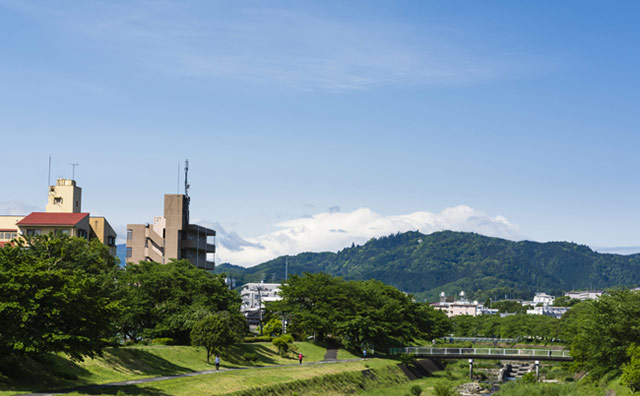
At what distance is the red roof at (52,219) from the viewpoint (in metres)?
104

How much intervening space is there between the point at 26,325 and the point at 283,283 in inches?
3062

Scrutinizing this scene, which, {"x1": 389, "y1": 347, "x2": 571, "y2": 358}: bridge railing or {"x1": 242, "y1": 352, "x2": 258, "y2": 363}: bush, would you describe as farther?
{"x1": 389, "y1": 347, "x2": 571, "y2": 358}: bridge railing

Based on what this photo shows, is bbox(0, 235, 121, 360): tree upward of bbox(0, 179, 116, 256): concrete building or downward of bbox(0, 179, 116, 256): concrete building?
downward

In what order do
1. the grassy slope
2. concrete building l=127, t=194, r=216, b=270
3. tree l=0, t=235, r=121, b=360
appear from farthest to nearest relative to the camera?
concrete building l=127, t=194, r=216, b=270 < the grassy slope < tree l=0, t=235, r=121, b=360

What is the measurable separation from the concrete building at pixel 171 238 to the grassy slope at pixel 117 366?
134 ft

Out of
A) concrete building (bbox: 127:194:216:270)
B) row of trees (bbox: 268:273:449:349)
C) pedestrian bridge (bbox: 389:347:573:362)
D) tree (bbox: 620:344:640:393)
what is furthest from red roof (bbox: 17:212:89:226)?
tree (bbox: 620:344:640:393)

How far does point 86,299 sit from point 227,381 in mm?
18481

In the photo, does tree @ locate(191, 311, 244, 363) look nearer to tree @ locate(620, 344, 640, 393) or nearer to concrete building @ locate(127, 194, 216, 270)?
tree @ locate(620, 344, 640, 393)

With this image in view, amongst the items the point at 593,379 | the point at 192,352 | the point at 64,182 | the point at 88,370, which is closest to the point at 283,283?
the point at 64,182

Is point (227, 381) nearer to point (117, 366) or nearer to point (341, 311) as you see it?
point (117, 366)

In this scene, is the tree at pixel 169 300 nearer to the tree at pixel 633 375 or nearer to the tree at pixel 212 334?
the tree at pixel 212 334

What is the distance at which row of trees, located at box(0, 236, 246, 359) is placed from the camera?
4272 centimetres

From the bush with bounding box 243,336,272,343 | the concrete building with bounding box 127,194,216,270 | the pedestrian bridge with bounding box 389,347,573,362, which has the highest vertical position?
the concrete building with bounding box 127,194,216,270

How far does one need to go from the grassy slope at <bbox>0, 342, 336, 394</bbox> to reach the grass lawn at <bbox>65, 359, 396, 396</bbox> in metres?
3.73
